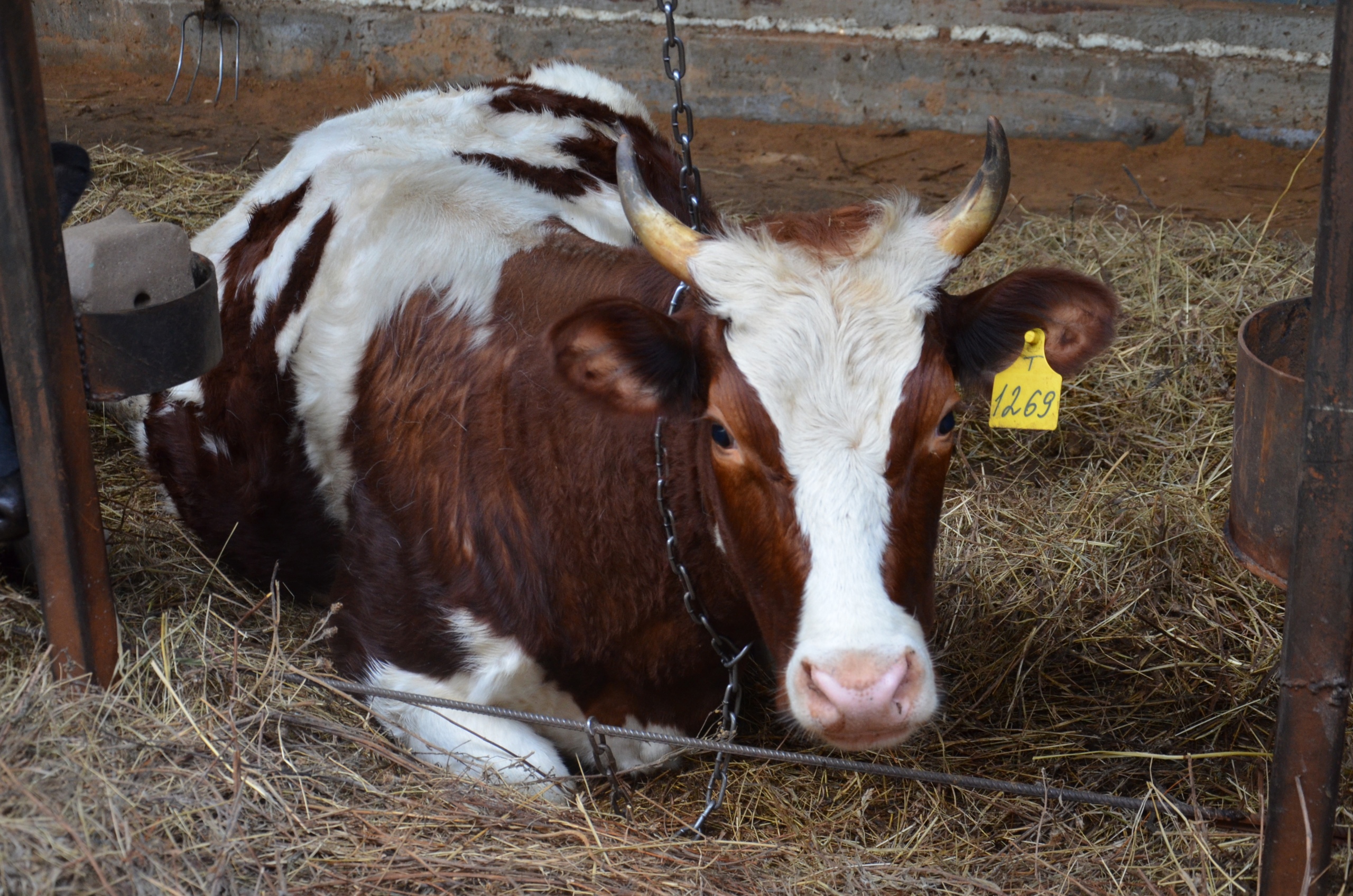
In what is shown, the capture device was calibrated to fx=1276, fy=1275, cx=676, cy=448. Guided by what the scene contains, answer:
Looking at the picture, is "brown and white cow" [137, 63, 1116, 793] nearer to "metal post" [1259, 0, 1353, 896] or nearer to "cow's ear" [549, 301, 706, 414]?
"cow's ear" [549, 301, 706, 414]

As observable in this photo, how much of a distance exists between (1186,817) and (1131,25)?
5908 millimetres

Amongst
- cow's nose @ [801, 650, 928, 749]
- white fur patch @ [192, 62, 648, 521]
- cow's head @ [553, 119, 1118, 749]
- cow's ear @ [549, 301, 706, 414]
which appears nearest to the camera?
cow's nose @ [801, 650, 928, 749]

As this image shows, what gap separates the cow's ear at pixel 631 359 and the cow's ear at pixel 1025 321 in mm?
519

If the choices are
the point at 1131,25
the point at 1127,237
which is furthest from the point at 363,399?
the point at 1131,25

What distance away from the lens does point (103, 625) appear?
2.44 meters

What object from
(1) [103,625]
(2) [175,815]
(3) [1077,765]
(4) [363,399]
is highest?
(4) [363,399]

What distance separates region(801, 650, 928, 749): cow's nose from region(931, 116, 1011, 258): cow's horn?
2.77ft

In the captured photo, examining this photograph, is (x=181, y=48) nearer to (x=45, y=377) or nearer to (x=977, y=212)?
(x=45, y=377)

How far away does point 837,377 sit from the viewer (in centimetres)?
230

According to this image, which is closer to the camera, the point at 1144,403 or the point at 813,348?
the point at 813,348

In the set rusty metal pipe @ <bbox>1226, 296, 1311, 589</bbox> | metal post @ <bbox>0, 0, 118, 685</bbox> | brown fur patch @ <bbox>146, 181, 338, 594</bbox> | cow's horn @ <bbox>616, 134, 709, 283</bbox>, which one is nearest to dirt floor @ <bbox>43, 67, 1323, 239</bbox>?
brown fur patch @ <bbox>146, 181, 338, 594</bbox>

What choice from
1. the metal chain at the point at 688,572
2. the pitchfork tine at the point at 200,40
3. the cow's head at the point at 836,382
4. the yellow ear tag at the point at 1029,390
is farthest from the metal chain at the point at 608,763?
the pitchfork tine at the point at 200,40

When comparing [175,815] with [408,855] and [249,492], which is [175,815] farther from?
[249,492]

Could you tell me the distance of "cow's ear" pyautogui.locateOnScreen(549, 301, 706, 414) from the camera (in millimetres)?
2402
